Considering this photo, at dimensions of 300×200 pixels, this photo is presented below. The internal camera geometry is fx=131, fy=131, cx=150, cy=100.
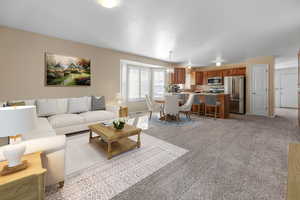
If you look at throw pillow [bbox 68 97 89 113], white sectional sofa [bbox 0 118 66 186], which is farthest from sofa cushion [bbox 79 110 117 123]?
white sectional sofa [bbox 0 118 66 186]

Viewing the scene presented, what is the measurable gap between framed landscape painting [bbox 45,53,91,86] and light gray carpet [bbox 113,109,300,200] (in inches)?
120

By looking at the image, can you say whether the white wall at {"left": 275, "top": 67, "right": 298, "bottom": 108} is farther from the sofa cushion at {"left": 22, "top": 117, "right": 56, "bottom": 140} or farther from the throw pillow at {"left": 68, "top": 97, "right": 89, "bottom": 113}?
the sofa cushion at {"left": 22, "top": 117, "right": 56, "bottom": 140}

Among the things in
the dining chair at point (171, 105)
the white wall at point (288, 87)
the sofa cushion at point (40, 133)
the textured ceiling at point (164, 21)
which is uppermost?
the textured ceiling at point (164, 21)

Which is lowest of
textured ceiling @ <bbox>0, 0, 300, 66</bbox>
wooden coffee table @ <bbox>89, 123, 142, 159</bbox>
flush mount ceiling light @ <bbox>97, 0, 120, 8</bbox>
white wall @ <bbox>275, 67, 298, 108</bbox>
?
wooden coffee table @ <bbox>89, 123, 142, 159</bbox>

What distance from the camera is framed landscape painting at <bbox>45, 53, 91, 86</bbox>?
3559 mm

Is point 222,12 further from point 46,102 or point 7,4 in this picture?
point 46,102

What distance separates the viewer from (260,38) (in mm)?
3580

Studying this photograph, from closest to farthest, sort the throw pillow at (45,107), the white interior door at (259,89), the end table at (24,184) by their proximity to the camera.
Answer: the end table at (24,184)
the throw pillow at (45,107)
the white interior door at (259,89)

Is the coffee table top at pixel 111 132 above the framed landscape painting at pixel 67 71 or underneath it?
underneath

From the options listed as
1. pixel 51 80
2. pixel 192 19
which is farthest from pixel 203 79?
pixel 51 80

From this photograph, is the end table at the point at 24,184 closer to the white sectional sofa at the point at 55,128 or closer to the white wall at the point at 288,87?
the white sectional sofa at the point at 55,128

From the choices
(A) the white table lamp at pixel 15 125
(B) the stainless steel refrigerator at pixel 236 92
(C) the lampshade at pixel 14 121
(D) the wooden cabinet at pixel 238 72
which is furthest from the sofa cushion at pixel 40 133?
(D) the wooden cabinet at pixel 238 72

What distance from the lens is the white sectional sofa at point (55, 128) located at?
1391mm

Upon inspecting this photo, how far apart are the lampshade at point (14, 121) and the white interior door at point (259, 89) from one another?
7.31 meters
